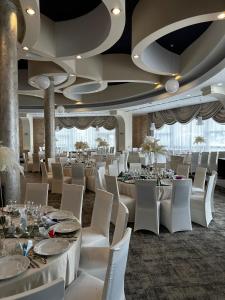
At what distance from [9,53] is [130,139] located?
13.1m

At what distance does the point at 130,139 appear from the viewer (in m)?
16.9

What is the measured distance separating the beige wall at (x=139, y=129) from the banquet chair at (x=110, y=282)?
50.2 ft

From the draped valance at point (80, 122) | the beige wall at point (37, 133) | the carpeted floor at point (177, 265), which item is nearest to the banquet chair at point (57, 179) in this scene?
the carpeted floor at point (177, 265)

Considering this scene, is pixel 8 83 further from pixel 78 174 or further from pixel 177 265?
pixel 78 174

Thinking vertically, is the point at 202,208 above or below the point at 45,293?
below

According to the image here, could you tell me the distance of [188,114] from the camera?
13.3 m

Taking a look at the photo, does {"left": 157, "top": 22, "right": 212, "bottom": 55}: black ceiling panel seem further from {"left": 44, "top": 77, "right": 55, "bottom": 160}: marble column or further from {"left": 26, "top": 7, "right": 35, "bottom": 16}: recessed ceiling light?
{"left": 44, "top": 77, "right": 55, "bottom": 160}: marble column

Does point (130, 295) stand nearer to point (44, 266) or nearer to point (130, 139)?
point (44, 266)

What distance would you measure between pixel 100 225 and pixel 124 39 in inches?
231

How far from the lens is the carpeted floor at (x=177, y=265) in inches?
110

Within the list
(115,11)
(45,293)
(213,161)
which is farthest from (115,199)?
(213,161)

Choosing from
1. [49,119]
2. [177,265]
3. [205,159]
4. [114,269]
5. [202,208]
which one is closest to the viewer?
[114,269]

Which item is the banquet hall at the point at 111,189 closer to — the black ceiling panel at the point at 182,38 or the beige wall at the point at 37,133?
the black ceiling panel at the point at 182,38

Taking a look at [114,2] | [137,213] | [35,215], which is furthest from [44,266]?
[114,2]
